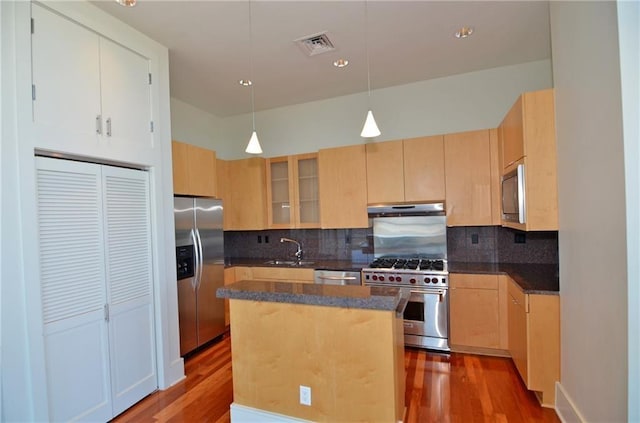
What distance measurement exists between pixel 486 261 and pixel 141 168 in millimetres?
3645

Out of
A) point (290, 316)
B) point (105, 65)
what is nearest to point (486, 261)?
point (290, 316)

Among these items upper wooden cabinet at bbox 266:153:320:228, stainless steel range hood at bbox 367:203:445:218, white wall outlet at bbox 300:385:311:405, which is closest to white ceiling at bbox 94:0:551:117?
upper wooden cabinet at bbox 266:153:320:228

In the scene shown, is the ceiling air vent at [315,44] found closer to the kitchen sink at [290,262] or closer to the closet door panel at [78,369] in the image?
the kitchen sink at [290,262]

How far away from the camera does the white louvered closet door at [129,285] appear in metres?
2.29

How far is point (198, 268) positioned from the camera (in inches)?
129

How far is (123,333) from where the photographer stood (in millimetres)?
2357

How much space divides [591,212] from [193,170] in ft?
11.1

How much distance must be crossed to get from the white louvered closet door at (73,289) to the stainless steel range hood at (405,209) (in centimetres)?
267

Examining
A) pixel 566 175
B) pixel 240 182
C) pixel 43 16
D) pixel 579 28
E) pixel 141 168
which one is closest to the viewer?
pixel 579 28

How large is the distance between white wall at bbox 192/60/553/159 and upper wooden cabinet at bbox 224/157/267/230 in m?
0.45

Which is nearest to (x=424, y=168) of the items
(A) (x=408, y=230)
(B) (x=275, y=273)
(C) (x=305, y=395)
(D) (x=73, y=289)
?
(A) (x=408, y=230)

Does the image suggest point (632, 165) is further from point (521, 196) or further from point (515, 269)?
point (515, 269)

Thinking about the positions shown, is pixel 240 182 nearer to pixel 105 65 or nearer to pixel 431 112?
pixel 105 65

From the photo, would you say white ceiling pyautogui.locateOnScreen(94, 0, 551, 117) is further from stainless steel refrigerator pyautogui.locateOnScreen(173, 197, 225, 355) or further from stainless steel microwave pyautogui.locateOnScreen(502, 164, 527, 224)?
stainless steel refrigerator pyautogui.locateOnScreen(173, 197, 225, 355)
